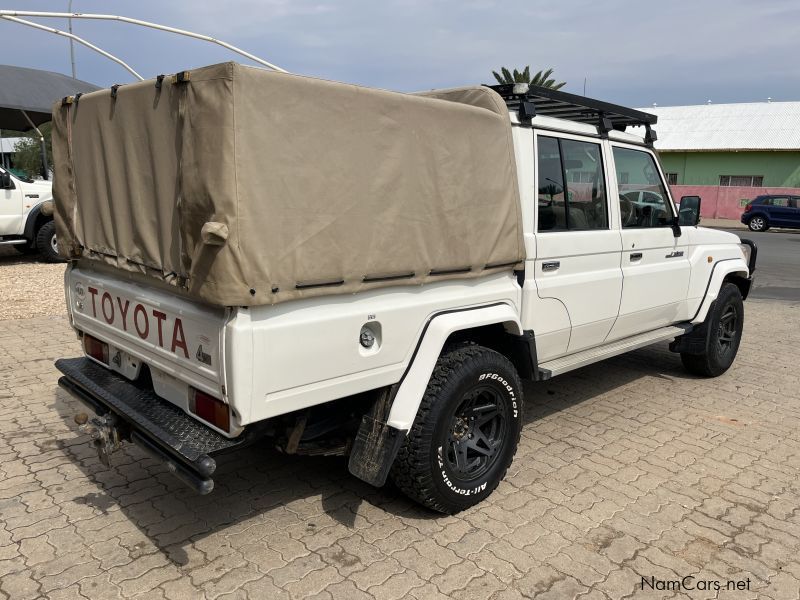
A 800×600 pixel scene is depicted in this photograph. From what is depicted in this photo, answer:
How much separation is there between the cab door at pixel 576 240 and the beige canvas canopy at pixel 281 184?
340 millimetres

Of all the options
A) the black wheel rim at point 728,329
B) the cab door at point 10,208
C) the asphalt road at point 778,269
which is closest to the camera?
the black wheel rim at point 728,329

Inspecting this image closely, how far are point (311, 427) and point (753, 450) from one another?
3174mm

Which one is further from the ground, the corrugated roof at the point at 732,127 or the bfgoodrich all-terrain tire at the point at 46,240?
the corrugated roof at the point at 732,127

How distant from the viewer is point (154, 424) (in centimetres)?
284

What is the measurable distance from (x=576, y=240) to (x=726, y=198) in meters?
32.8

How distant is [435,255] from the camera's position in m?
3.10

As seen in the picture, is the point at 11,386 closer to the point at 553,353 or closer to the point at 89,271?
the point at 89,271

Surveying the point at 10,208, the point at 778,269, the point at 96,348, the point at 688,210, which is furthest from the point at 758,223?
the point at 96,348

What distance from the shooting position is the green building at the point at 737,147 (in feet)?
106

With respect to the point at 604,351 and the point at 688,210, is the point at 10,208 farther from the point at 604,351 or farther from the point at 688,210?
the point at 688,210

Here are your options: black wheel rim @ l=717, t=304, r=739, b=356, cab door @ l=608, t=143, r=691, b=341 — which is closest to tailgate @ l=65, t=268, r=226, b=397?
cab door @ l=608, t=143, r=691, b=341

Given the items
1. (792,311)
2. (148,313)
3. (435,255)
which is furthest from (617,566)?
(792,311)

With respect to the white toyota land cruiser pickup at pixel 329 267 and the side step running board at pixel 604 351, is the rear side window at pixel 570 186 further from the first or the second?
the side step running board at pixel 604 351

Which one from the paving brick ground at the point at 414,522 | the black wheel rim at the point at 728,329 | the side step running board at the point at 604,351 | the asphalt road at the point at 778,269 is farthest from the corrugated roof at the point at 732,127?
the paving brick ground at the point at 414,522
